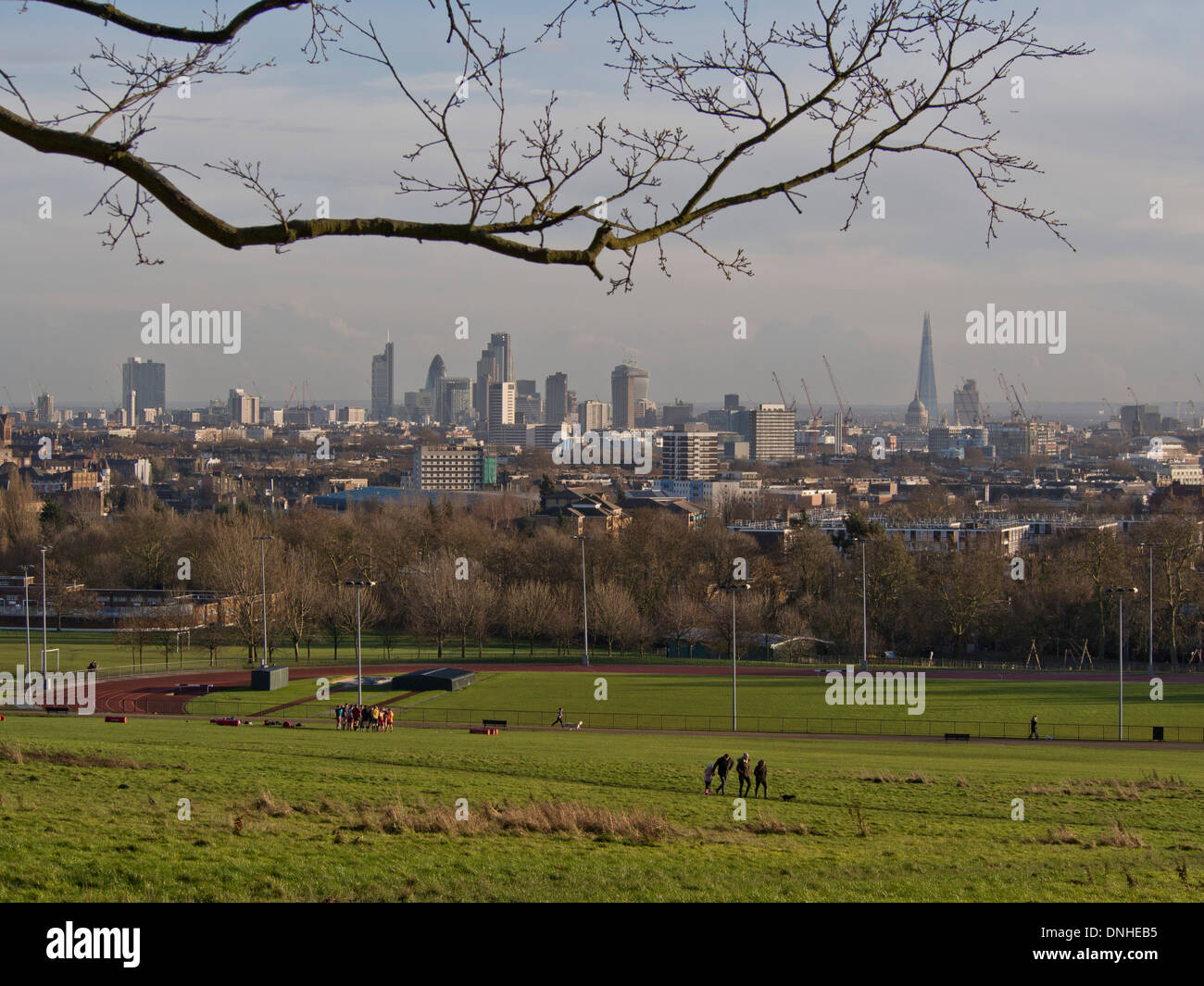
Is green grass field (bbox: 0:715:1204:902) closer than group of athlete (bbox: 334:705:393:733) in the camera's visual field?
Yes

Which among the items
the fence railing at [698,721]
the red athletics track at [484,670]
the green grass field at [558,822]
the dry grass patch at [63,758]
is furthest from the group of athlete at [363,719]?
the dry grass patch at [63,758]

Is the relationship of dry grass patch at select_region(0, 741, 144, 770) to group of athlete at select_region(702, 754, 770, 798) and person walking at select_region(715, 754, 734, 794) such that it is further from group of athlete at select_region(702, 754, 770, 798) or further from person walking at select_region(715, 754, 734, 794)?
person walking at select_region(715, 754, 734, 794)

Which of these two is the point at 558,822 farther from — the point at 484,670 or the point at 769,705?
the point at 484,670

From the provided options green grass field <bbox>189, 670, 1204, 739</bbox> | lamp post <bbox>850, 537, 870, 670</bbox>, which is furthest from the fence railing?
lamp post <bbox>850, 537, 870, 670</bbox>

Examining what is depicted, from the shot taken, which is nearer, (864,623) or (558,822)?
(558,822)

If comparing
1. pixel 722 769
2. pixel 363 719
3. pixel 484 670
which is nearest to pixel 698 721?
pixel 363 719

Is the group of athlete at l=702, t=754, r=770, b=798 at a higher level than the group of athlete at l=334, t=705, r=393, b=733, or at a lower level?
higher

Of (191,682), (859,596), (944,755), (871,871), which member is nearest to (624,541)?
(859,596)

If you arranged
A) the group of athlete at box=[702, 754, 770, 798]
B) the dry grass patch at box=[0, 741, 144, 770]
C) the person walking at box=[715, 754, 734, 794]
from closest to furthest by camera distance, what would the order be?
the dry grass patch at box=[0, 741, 144, 770] < the group of athlete at box=[702, 754, 770, 798] < the person walking at box=[715, 754, 734, 794]
